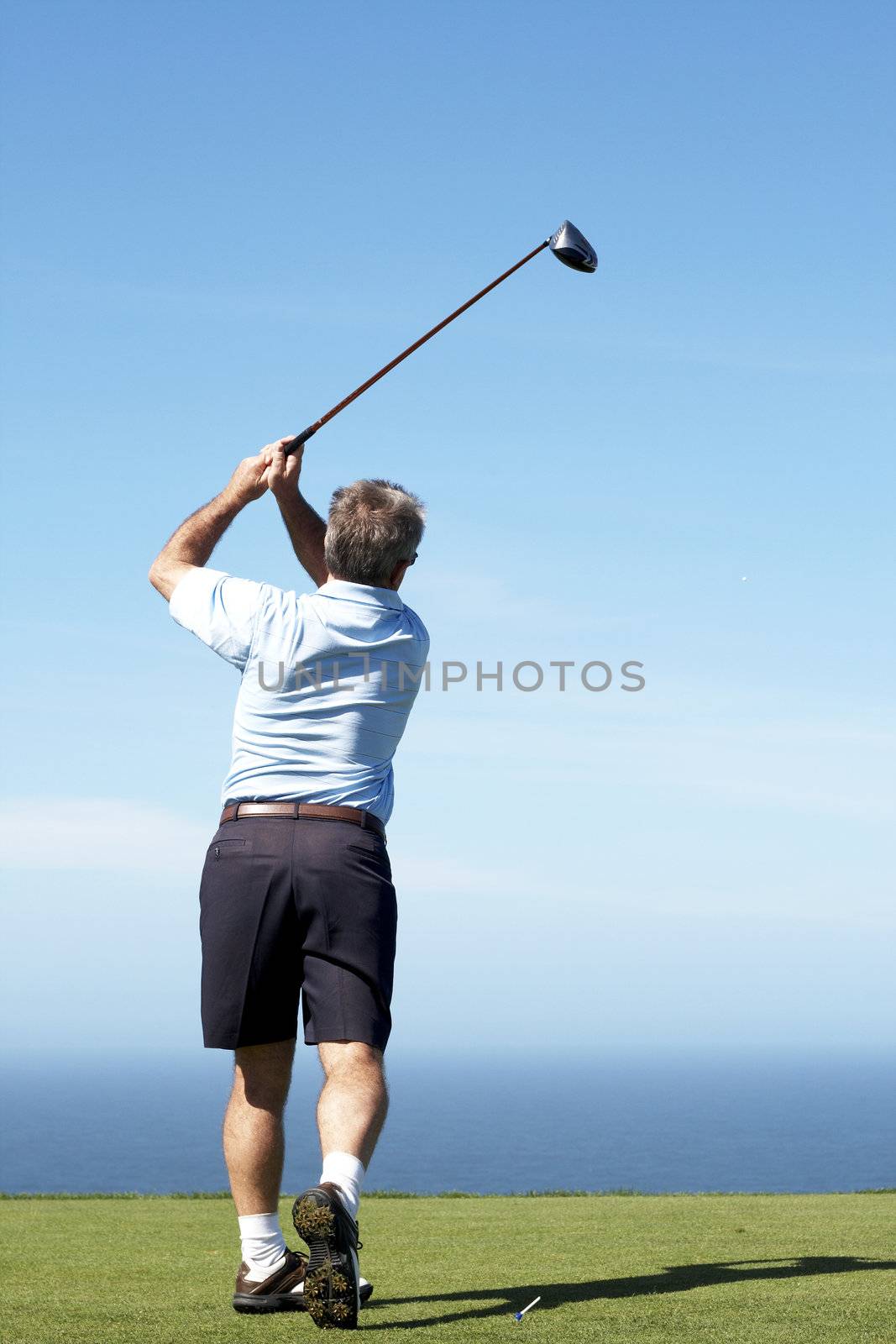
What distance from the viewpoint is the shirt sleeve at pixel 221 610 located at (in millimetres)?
3830

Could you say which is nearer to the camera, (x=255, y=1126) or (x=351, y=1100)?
(x=351, y=1100)

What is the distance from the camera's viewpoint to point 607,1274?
A: 175 inches

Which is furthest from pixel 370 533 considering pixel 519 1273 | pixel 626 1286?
pixel 519 1273

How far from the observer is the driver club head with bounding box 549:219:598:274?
5.88 metres

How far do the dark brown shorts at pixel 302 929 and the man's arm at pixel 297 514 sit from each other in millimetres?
1054

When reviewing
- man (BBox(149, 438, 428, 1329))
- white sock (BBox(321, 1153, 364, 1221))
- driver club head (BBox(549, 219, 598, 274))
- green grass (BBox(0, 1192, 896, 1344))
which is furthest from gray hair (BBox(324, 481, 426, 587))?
driver club head (BBox(549, 219, 598, 274))

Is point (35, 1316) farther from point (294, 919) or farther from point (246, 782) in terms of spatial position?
point (246, 782)

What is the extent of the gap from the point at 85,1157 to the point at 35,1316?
16185cm

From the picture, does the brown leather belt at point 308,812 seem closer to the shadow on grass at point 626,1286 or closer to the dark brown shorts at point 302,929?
the dark brown shorts at point 302,929

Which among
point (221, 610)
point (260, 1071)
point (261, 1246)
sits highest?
point (221, 610)

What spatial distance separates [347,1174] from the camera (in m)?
3.38

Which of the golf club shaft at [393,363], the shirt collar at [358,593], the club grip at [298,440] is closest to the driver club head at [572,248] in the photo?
the golf club shaft at [393,363]

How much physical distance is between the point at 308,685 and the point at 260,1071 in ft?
3.61

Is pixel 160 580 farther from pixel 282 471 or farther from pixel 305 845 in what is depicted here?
pixel 305 845
